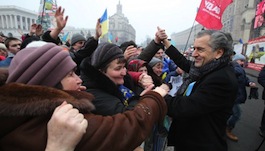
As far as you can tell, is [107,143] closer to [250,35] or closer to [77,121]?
[77,121]

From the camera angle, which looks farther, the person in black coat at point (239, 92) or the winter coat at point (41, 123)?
the person in black coat at point (239, 92)

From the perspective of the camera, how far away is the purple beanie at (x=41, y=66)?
1.04 meters

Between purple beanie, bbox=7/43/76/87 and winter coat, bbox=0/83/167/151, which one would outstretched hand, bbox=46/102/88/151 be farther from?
purple beanie, bbox=7/43/76/87

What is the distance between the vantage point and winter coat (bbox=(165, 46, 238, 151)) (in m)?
1.71

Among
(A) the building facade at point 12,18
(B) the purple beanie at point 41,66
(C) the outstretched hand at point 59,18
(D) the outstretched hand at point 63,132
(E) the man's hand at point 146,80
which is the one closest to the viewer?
(D) the outstretched hand at point 63,132

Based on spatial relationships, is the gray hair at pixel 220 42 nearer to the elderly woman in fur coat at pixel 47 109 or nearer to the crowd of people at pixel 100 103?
the crowd of people at pixel 100 103

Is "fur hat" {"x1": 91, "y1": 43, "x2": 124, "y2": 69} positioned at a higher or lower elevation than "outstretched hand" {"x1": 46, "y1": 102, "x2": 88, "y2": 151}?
higher

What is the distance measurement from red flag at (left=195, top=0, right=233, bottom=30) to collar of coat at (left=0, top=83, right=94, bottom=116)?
14.0ft

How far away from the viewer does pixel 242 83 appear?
14.8 ft

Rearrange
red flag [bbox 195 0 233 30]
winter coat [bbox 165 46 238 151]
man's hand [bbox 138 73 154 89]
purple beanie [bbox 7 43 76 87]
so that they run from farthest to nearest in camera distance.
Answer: red flag [bbox 195 0 233 30] < man's hand [bbox 138 73 154 89] < winter coat [bbox 165 46 238 151] < purple beanie [bbox 7 43 76 87]

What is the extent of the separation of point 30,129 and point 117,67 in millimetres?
1045

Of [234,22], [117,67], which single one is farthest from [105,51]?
[234,22]

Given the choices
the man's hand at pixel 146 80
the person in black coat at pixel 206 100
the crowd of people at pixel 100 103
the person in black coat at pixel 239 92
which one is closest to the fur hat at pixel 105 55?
the crowd of people at pixel 100 103

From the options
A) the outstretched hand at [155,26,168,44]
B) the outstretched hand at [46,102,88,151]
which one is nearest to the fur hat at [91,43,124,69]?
the outstretched hand at [46,102,88,151]
